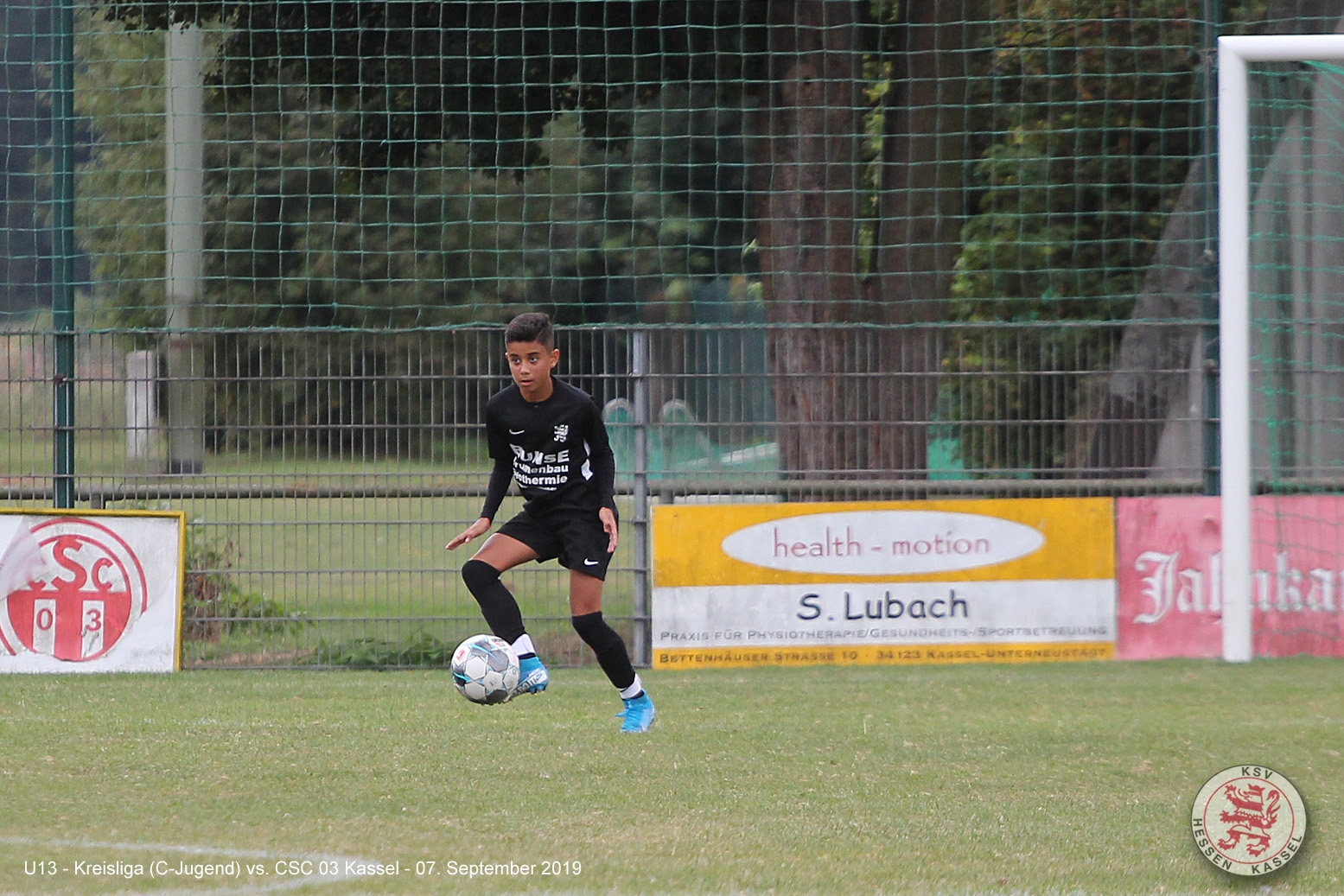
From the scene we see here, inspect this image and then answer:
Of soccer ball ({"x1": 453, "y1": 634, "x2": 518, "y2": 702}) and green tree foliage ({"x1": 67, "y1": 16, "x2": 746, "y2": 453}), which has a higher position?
green tree foliage ({"x1": 67, "y1": 16, "x2": 746, "y2": 453})

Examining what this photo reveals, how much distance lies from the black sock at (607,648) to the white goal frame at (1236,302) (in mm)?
3588

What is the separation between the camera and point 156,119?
10602 mm

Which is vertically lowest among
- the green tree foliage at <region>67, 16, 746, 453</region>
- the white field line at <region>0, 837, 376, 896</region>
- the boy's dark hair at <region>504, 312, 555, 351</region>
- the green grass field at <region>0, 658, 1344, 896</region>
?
the green grass field at <region>0, 658, 1344, 896</region>

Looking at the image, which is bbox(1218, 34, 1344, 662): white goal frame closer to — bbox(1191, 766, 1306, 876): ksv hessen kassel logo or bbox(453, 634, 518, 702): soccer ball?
bbox(1191, 766, 1306, 876): ksv hessen kassel logo

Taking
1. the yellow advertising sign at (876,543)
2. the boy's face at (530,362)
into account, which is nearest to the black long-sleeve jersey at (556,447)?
the boy's face at (530,362)

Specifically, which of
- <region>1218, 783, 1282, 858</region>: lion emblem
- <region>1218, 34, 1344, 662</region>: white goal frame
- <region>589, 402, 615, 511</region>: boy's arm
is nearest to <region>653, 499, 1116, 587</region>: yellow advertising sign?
<region>1218, 34, 1344, 662</region>: white goal frame

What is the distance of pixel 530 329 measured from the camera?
6547mm

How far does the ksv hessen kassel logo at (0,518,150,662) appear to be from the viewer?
9.23 meters

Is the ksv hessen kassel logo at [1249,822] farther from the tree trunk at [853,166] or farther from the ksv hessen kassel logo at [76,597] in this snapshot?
the ksv hessen kassel logo at [76,597]

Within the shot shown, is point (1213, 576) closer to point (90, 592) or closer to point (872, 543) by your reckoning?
point (872, 543)

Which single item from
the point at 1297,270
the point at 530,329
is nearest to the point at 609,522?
the point at 530,329

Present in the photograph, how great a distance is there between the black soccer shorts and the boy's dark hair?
31.0 inches

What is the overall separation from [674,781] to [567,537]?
1498 mm

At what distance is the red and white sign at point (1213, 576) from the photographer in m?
9.52
